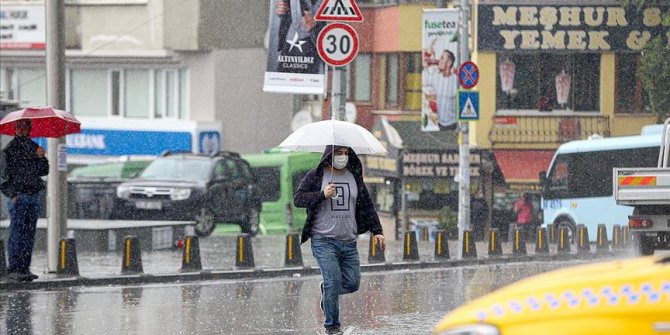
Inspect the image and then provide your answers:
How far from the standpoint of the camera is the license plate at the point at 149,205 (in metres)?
32.8

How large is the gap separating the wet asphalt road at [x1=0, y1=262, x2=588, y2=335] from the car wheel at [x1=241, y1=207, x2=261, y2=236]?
1250cm

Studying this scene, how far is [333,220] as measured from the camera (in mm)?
12391

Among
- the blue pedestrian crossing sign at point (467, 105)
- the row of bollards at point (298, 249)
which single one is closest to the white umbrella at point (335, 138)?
the row of bollards at point (298, 249)

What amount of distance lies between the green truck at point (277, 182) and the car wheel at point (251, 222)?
555cm

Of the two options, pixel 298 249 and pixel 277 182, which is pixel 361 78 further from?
pixel 298 249

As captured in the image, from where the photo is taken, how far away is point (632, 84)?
149 feet

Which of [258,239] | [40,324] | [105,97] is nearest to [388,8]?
[105,97]

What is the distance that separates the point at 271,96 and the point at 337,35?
98.8 ft

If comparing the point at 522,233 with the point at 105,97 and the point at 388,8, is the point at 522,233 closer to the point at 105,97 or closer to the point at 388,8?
the point at 388,8

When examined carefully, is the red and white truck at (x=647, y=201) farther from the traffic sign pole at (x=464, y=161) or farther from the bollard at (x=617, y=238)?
the bollard at (x=617, y=238)

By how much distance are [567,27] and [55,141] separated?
86.5ft

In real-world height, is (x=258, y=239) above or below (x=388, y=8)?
below

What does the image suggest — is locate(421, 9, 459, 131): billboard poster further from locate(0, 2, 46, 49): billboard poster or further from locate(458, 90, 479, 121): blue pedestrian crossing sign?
locate(0, 2, 46, 49): billboard poster

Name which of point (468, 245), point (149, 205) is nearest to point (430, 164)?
point (149, 205)
